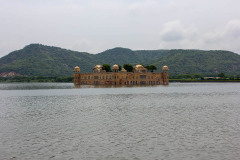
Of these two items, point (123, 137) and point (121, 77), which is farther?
point (121, 77)

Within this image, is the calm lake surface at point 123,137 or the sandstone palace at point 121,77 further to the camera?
the sandstone palace at point 121,77

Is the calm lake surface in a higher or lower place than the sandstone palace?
lower

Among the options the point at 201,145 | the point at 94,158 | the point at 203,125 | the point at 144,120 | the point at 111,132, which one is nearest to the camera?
the point at 94,158

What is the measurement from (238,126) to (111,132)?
35.9 feet

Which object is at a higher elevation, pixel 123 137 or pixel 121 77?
pixel 121 77

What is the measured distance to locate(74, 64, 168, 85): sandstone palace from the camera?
13862cm

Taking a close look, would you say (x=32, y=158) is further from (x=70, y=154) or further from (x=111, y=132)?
(x=111, y=132)

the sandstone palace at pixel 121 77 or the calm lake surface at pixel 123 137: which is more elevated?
the sandstone palace at pixel 121 77

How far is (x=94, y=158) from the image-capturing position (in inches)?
658

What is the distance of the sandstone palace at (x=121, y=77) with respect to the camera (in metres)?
139

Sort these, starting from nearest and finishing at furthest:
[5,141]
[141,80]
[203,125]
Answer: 1. [5,141]
2. [203,125]
3. [141,80]

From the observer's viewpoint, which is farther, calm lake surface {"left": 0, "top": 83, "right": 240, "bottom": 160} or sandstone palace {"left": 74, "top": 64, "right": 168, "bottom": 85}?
sandstone palace {"left": 74, "top": 64, "right": 168, "bottom": 85}

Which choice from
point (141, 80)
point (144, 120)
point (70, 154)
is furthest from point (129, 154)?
point (141, 80)

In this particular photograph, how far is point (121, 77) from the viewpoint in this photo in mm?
138875
